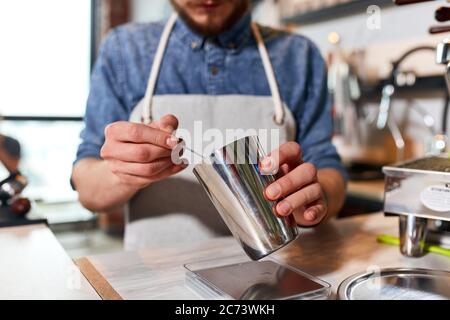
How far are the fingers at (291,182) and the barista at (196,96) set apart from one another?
0.28 meters

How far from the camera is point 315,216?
0.65 m

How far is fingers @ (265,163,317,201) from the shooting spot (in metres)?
0.53

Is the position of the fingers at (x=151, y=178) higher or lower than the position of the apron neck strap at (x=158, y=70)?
lower

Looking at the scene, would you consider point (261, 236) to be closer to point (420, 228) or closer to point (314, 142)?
point (420, 228)

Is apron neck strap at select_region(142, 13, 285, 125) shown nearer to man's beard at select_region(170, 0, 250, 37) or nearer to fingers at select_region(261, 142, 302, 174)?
man's beard at select_region(170, 0, 250, 37)

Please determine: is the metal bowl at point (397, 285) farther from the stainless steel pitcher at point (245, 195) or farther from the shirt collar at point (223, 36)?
the shirt collar at point (223, 36)

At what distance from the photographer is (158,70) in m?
1.04

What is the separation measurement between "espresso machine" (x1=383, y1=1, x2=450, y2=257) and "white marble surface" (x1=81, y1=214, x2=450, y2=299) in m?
0.04

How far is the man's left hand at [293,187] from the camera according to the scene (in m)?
0.54

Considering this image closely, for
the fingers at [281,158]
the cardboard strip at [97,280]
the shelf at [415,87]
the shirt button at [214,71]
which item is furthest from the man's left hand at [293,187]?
the shelf at [415,87]

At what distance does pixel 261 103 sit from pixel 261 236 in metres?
0.53

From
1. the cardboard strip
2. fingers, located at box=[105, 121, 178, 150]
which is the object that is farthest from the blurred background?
fingers, located at box=[105, 121, 178, 150]

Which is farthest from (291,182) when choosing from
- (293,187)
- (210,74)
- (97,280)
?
(210,74)
